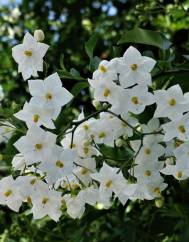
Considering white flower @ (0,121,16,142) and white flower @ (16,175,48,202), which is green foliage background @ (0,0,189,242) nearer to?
white flower @ (0,121,16,142)

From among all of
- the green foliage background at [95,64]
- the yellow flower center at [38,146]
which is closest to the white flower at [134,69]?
the green foliage background at [95,64]

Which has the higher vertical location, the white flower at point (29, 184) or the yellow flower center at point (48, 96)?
the yellow flower center at point (48, 96)

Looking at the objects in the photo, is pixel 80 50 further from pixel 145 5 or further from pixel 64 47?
pixel 145 5

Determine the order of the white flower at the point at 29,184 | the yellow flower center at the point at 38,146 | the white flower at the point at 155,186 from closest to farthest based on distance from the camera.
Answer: the yellow flower center at the point at 38,146
the white flower at the point at 29,184
the white flower at the point at 155,186

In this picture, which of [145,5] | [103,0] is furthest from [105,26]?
[145,5]

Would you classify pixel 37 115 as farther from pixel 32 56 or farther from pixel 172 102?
pixel 172 102

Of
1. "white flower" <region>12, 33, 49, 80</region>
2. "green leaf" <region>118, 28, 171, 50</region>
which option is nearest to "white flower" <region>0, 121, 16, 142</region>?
"white flower" <region>12, 33, 49, 80</region>

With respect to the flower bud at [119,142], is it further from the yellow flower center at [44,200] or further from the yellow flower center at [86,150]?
the yellow flower center at [44,200]
